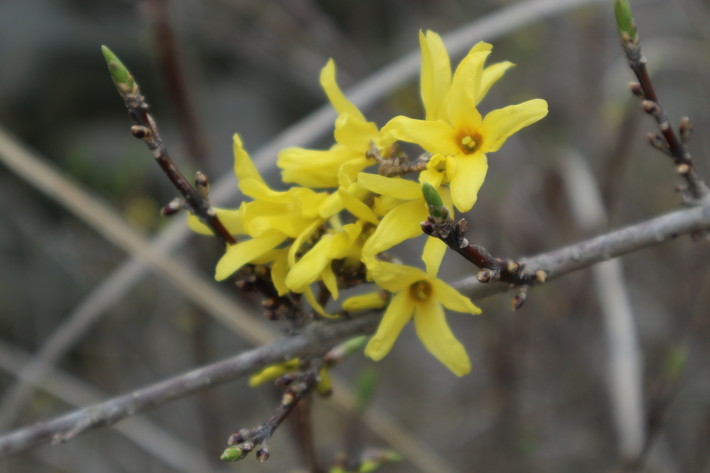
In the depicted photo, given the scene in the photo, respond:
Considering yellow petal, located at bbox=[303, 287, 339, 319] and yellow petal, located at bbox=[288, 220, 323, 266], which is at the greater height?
yellow petal, located at bbox=[288, 220, 323, 266]

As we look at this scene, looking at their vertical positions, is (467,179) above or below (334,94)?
below

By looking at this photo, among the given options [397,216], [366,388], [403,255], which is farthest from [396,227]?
[403,255]

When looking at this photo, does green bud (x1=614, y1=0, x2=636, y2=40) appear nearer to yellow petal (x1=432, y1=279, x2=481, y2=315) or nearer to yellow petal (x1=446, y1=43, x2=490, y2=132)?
yellow petal (x1=446, y1=43, x2=490, y2=132)

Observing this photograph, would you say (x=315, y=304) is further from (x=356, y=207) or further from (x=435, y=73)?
(x=435, y=73)

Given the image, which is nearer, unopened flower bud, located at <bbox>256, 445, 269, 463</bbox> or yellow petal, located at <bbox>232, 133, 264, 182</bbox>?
unopened flower bud, located at <bbox>256, 445, 269, 463</bbox>

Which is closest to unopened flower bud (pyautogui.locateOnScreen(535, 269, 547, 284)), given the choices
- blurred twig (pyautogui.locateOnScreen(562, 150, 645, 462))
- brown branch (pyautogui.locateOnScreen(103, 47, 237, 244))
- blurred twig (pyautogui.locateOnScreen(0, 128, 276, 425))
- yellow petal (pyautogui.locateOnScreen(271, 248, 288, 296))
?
yellow petal (pyautogui.locateOnScreen(271, 248, 288, 296))

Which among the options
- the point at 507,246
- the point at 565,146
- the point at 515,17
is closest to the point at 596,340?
the point at 507,246

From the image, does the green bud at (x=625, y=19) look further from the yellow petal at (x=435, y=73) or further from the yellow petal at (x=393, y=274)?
the yellow petal at (x=393, y=274)
